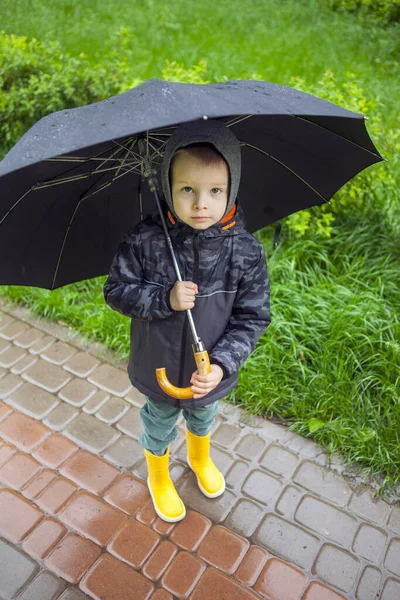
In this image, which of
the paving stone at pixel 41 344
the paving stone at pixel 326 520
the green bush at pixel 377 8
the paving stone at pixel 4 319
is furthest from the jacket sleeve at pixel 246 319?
the green bush at pixel 377 8

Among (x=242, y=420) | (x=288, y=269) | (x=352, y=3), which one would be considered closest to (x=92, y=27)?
(x=352, y=3)

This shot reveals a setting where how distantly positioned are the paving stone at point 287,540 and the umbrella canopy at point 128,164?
1400 millimetres

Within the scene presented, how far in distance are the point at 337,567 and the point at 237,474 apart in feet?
2.11

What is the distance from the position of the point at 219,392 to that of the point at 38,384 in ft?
4.98

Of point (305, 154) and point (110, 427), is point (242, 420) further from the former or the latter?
point (305, 154)

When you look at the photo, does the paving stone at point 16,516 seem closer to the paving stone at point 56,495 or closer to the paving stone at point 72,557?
the paving stone at point 56,495

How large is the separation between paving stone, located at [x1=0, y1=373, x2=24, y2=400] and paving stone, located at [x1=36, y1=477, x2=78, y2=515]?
0.73 metres

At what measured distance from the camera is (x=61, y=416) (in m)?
3.04

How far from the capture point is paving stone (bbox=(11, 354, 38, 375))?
3318 millimetres

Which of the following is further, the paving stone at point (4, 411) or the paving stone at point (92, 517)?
the paving stone at point (4, 411)

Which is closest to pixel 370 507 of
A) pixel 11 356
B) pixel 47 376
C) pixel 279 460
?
pixel 279 460

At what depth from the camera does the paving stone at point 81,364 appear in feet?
10.9

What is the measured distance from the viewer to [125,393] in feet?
10.5

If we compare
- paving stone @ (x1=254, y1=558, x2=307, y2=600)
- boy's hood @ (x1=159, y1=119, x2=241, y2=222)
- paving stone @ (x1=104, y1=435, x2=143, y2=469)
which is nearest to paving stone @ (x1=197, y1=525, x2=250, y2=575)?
paving stone @ (x1=254, y1=558, x2=307, y2=600)
